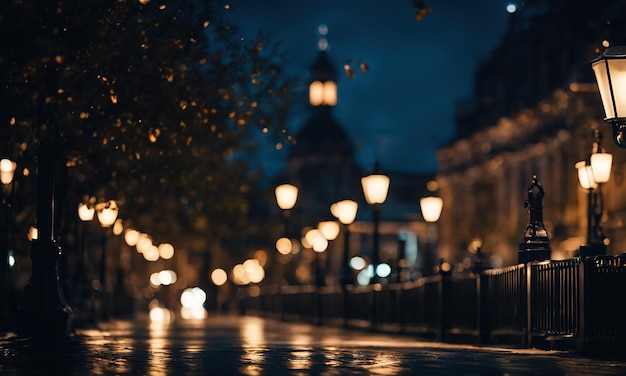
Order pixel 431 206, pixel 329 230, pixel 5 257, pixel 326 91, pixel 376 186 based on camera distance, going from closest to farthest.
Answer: pixel 5 257 → pixel 376 186 → pixel 431 206 → pixel 329 230 → pixel 326 91

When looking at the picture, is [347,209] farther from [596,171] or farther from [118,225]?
[596,171]

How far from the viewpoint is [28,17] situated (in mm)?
21000

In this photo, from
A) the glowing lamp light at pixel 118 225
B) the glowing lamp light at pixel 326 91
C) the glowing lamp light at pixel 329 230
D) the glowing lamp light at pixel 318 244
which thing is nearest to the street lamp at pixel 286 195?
the glowing lamp light at pixel 118 225

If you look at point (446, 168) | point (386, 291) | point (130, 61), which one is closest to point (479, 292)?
point (130, 61)

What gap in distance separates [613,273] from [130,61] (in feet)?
28.5

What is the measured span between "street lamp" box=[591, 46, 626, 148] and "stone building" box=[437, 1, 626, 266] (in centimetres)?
5964

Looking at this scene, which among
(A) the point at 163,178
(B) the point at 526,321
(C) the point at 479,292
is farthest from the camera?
(A) the point at 163,178

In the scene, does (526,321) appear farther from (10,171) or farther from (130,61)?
(10,171)

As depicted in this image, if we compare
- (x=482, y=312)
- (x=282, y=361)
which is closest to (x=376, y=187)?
(x=482, y=312)

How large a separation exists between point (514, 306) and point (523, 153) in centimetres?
9951

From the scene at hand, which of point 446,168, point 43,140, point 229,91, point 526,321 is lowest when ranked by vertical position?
point 526,321

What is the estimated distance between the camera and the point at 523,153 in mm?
122375

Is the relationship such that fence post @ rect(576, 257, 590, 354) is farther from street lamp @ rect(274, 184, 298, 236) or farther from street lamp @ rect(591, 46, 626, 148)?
street lamp @ rect(274, 184, 298, 236)

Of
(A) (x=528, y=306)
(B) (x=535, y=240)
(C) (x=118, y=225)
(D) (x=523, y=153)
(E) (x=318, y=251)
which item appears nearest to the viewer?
(A) (x=528, y=306)
